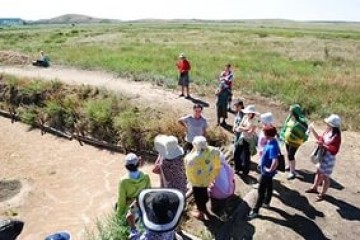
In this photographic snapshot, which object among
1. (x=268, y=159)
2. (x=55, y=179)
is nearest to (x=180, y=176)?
(x=268, y=159)

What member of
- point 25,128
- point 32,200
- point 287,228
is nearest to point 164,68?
point 25,128

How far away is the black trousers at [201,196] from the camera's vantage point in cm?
705

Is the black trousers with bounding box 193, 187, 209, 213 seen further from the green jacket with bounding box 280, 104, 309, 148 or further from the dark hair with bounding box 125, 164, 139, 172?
the green jacket with bounding box 280, 104, 309, 148

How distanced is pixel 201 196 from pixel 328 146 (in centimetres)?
225

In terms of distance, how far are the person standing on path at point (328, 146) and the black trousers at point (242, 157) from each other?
142cm

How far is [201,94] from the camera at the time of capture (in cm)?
1720

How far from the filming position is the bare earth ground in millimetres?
7348

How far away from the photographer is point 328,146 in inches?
294

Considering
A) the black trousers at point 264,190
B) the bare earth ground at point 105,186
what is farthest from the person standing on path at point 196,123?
the black trousers at point 264,190

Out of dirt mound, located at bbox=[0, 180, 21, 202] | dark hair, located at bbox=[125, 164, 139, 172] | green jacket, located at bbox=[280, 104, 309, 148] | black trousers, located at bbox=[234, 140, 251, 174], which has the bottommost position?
dirt mound, located at bbox=[0, 180, 21, 202]

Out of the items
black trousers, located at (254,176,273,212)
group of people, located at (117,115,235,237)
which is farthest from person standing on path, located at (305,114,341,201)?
group of people, located at (117,115,235,237)

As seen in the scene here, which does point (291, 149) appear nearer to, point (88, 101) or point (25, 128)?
point (88, 101)

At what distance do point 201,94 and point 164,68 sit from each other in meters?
6.97

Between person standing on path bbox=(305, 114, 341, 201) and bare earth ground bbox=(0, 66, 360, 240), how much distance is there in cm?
38
